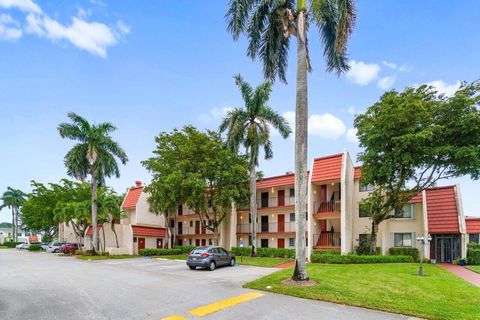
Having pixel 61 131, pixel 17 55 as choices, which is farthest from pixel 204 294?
pixel 61 131

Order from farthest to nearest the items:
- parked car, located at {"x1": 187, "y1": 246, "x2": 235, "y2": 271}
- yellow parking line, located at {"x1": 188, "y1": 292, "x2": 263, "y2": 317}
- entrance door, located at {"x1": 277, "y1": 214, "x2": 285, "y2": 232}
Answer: entrance door, located at {"x1": 277, "y1": 214, "x2": 285, "y2": 232} → parked car, located at {"x1": 187, "y1": 246, "x2": 235, "y2": 271} → yellow parking line, located at {"x1": 188, "y1": 292, "x2": 263, "y2": 317}

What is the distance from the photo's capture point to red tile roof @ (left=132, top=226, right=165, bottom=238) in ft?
127

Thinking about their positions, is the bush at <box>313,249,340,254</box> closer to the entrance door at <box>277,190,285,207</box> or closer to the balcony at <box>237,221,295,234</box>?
the balcony at <box>237,221,295,234</box>

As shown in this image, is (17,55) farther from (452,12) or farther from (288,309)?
(452,12)

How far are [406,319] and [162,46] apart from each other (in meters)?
17.6

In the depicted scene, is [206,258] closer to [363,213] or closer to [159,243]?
[363,213]

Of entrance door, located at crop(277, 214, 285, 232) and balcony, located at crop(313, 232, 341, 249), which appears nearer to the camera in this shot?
balcony, located at crop(313, 232, 341, 249)

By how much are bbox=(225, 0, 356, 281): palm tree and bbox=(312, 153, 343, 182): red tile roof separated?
37.5ft

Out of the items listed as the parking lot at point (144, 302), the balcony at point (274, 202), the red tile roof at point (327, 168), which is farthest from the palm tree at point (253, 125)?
the parking lot at point (144, 302)

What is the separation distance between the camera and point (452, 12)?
16172mm

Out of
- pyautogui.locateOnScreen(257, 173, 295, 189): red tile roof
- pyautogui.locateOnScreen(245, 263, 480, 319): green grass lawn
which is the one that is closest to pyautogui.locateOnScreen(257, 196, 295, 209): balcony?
pyautogui.locateOnScreen(257, 173, 295, 189): red tile roof

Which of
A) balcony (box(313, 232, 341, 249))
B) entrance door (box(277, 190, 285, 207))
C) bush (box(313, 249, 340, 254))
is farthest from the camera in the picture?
entrance door (box(277, 190, 285, 207))

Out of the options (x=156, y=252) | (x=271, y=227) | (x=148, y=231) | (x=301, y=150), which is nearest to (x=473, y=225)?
(x=271, y=227)

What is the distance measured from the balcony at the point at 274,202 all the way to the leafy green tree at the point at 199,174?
3.65m
